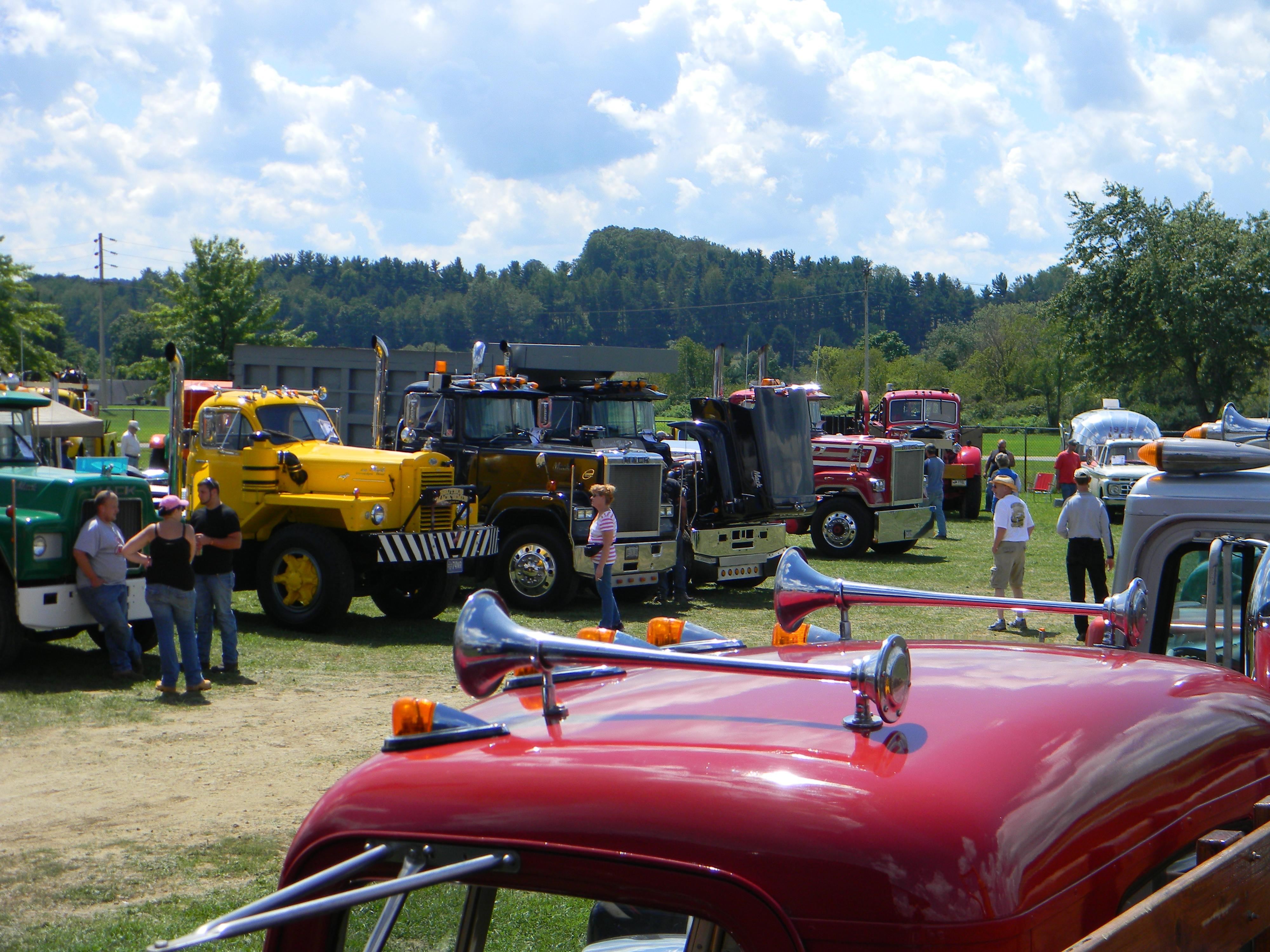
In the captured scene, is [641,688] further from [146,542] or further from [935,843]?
[146,542]

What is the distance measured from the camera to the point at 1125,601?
319cm

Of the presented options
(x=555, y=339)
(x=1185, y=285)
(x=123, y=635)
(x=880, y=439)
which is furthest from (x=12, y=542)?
(x=555, y=339)

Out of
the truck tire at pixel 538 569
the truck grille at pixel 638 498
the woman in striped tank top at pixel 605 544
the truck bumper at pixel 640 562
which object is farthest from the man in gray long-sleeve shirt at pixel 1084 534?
the truck tire at pixel 538 569

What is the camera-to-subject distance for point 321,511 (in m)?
13.2

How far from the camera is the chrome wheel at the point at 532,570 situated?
14.2 meters

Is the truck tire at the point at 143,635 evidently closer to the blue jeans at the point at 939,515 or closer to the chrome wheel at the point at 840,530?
the chrome wheel at the point at 840,530

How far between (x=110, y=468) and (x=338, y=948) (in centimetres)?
1078

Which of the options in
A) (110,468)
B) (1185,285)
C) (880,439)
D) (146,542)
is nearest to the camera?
(146,542)

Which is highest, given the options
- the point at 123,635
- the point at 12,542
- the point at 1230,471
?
the point at 1230,471

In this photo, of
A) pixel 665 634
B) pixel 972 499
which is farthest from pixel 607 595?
pixel 972 499

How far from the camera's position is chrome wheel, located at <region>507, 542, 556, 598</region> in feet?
46.6

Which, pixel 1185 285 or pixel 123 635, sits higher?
pixel 1185 285

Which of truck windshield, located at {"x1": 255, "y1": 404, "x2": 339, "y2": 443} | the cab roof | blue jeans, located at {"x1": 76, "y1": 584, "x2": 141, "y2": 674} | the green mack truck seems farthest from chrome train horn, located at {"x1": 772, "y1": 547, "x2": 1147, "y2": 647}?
truck windshield, located at {"x1": 255, "y1": 404, "x2": 339, "y2": 443}

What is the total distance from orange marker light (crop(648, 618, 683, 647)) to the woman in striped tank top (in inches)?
383
